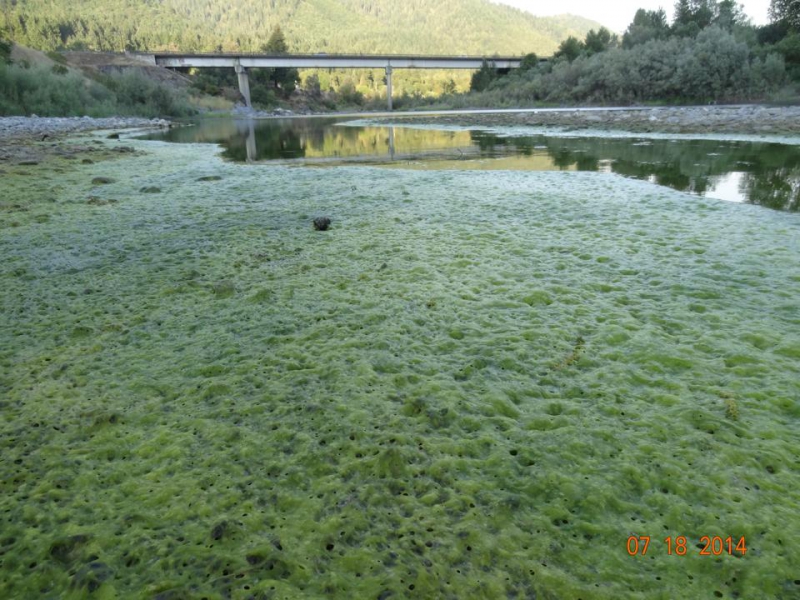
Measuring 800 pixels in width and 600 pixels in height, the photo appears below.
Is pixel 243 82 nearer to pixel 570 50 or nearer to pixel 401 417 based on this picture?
pixel 570 50

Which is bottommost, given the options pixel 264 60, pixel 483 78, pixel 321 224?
pixel 321 224

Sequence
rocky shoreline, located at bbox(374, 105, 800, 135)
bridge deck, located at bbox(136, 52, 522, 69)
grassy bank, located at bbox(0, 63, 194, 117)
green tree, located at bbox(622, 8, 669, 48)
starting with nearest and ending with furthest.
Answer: rocky shoreline, located at bbox(374, 105, 800, 135) < grassy bank, located at bbox(0, 63, 194, 117) < green tree, located at bbox(622, 8, 669, 48) < bridge deck, located at bbox(136, 52, 522, 69)

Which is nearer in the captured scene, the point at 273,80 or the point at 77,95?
the point at 77,95

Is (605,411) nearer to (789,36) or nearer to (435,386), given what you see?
(435,386)

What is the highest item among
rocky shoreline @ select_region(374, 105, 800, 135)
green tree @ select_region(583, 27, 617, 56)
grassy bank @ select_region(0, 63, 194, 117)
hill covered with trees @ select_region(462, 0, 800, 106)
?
green tree @ select_region(583, 27, 617, 56)

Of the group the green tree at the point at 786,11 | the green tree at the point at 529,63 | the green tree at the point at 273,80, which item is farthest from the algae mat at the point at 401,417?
the green tree at the point at 273,80

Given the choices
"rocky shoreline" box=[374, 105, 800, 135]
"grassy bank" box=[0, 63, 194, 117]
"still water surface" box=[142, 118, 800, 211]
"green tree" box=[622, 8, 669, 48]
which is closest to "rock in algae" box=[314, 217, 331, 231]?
"still water surface" box=[142, 118, 800, 211]

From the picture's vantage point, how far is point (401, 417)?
237cm

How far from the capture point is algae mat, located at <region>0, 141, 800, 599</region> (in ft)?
5.27

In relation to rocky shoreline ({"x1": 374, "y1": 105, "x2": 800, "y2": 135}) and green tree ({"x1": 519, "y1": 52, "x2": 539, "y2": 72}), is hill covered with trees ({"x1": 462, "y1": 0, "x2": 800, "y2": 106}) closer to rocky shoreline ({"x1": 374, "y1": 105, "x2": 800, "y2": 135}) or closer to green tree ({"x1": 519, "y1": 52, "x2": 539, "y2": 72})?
green tree ({"x1": 519, "y1": 52, "x2": 539, "y2": 72})

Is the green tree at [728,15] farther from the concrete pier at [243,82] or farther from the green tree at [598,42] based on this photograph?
the concrete pier at [243,82]

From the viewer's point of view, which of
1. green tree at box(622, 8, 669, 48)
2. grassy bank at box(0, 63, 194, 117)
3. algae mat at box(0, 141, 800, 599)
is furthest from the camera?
green tree at box(622, 8, 669, 48)

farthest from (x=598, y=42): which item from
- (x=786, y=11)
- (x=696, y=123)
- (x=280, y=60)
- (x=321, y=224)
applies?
(x=321, y=224)

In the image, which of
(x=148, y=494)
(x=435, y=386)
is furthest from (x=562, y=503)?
(x=148, y=494)
